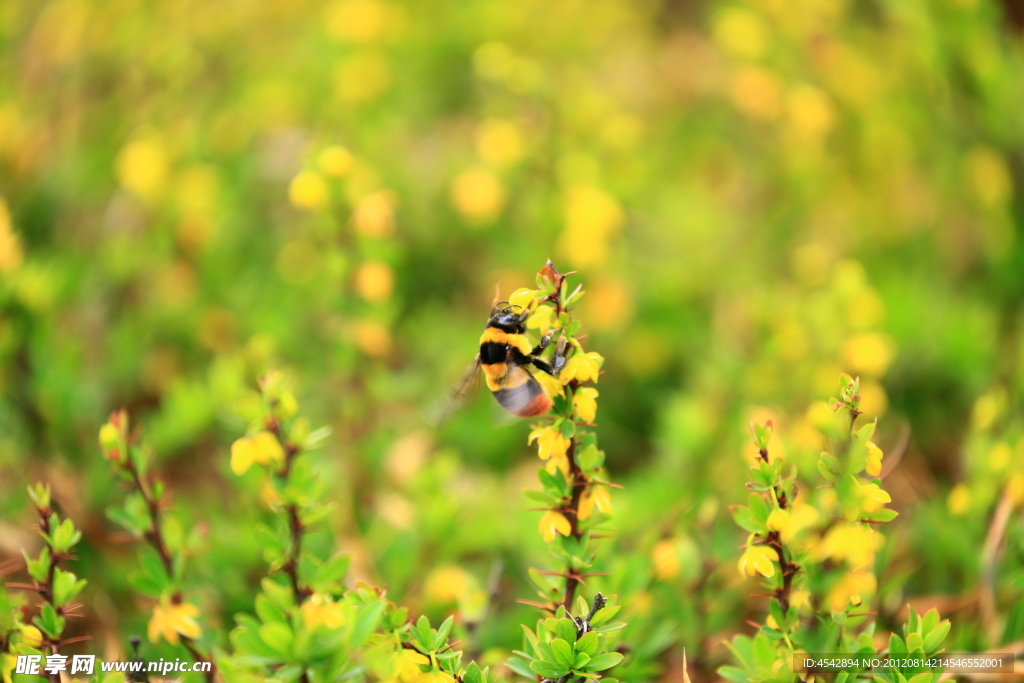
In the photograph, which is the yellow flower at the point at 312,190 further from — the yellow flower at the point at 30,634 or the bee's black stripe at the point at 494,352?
the yellow flower at the point at 30,634

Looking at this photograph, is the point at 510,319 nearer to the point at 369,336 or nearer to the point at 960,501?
the point at 369,336

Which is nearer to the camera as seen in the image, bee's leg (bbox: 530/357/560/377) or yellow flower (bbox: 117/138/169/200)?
bee's leg (bbox: 530/357/560/377)

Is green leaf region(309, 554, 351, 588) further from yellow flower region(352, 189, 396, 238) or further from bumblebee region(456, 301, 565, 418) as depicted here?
yellow flower region(352, 189, 396, 238)

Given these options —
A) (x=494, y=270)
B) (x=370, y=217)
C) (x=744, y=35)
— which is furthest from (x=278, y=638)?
(x=744, y=35)

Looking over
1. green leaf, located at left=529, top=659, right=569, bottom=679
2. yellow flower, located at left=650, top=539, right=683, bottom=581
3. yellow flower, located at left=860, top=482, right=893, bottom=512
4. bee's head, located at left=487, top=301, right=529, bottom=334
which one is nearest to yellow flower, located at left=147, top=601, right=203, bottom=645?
green leaf, located at left=529, top=659, right=569, bottom=679

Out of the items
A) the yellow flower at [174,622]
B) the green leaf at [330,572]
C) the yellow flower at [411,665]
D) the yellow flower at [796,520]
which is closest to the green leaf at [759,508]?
the yellow flower at [796,520]

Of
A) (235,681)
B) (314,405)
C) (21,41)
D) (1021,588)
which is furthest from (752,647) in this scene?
(21,41)

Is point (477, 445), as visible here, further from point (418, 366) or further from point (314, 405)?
point (314, 405)

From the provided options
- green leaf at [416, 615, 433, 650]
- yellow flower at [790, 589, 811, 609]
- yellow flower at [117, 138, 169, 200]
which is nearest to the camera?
green leaf at [416, 615, 433, 650]
